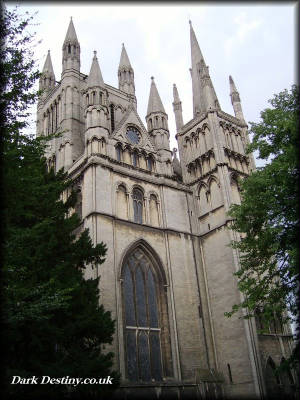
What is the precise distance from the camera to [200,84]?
119 ft

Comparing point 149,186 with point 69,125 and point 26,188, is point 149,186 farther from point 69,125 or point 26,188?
point 26,188

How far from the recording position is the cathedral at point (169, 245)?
915 inches

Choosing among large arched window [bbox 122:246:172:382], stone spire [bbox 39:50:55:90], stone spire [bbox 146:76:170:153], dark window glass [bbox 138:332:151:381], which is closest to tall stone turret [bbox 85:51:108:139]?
stone spire [bbox 146:76:170:153]

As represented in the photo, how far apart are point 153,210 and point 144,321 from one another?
7.61 meters

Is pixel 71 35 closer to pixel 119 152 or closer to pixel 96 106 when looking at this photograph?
pixel 96 106

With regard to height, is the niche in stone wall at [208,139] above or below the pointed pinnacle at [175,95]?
below

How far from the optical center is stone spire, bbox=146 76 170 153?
32062 mm

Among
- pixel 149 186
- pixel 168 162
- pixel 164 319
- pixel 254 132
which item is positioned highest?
pixel 168 162

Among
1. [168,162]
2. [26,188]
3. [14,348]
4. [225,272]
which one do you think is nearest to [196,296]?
[225,272]

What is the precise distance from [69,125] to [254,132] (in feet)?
69.0

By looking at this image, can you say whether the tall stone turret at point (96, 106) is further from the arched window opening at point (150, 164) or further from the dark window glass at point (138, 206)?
the dark window glass at point (138, 206)

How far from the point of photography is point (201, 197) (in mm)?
30953

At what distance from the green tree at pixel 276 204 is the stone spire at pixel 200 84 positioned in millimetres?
17520

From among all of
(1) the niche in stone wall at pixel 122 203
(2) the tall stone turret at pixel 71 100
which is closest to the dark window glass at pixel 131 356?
(1) the niche in stone wall at pixel 122 203
